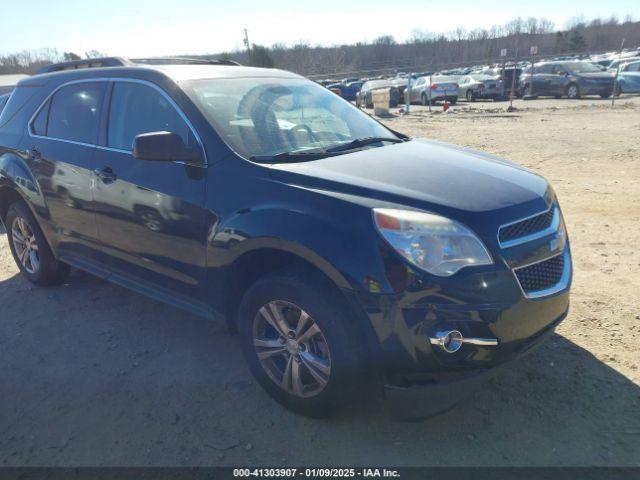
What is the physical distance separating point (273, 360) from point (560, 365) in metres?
1.81

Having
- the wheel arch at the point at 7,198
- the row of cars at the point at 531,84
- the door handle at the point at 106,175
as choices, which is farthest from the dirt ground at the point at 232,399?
the row of cars at the point at 531,84

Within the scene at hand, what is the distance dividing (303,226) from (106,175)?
1.84 m

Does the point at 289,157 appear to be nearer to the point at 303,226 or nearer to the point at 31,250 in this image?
the point at 303,226

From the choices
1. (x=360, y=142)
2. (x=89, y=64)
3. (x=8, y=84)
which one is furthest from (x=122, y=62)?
(x=8, y=84)

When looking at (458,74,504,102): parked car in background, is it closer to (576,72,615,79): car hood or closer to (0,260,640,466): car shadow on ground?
(576,72,615,79): car hood

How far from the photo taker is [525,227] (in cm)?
254

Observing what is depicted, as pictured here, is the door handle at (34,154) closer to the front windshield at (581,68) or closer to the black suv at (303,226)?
the black suv at (303,226)


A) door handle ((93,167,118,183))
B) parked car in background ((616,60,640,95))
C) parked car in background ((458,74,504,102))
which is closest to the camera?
door handle ((93,167,118,183))

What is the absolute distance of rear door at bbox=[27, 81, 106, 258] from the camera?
12.5 feet

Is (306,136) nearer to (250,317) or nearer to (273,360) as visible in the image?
(250,317)

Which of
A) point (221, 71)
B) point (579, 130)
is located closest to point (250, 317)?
point (221, 71)

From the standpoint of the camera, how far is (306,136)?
335 centimetres

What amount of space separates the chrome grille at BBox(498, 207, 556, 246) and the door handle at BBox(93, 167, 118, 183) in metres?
2.59

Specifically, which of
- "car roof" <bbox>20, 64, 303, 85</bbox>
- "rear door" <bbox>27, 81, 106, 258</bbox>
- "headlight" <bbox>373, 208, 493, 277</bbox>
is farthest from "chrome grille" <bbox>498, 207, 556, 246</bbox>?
"rear door" <bbox>27, 81, 106, 258</bbox>
